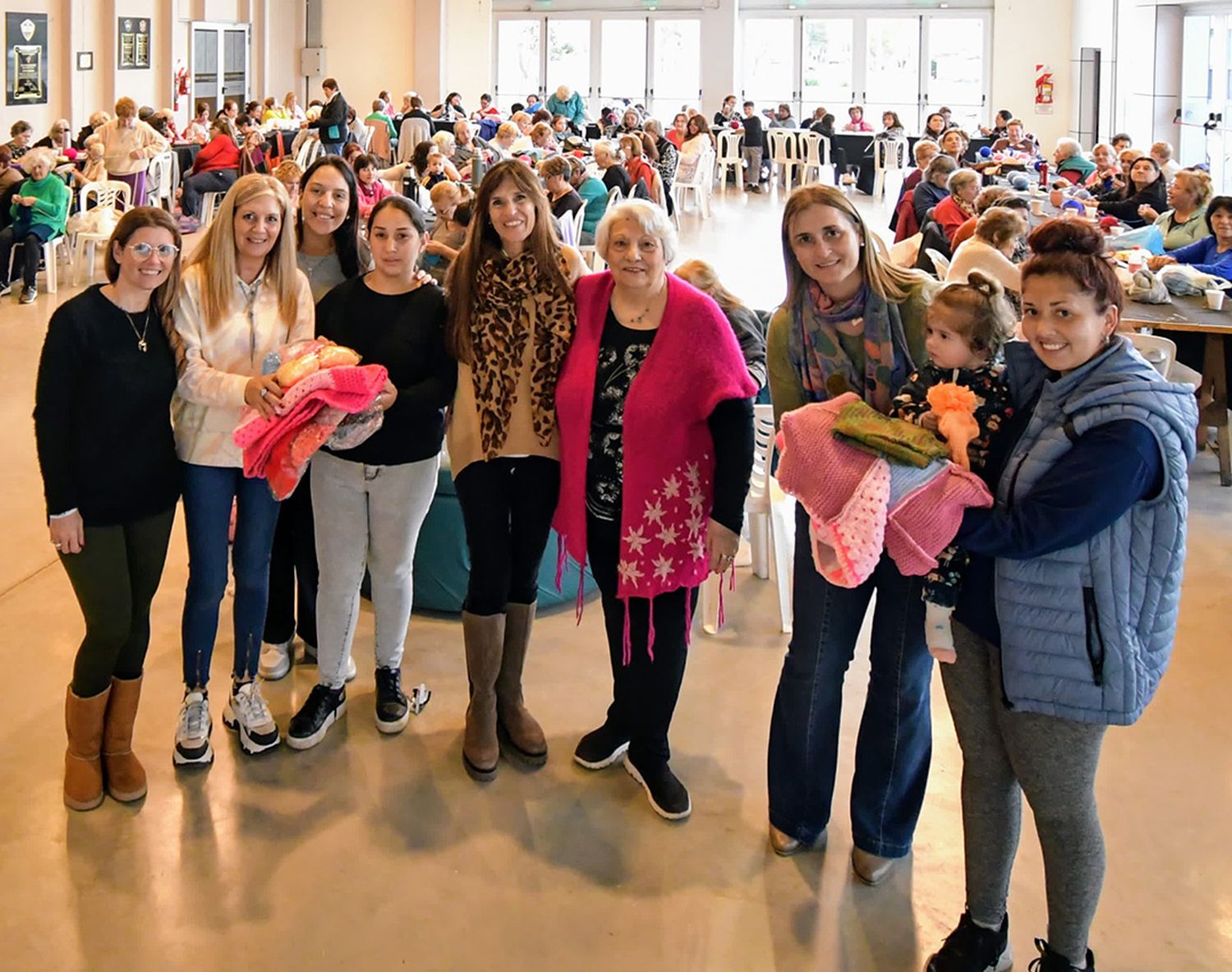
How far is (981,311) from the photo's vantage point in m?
2.19

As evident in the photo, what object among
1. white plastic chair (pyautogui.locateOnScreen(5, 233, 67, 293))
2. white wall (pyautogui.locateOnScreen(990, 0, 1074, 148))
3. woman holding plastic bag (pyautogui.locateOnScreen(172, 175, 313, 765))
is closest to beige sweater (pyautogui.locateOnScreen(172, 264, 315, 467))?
woman holding plastic bag (pyautogui.locateOnScreen(172, 175, 313, 765))

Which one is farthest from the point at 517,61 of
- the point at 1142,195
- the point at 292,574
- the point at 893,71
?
the point at 292,574

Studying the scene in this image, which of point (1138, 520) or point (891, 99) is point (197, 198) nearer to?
point (1138, 520)

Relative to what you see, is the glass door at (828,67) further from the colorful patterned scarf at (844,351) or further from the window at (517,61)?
the colorful patterned scarf at (844,351)

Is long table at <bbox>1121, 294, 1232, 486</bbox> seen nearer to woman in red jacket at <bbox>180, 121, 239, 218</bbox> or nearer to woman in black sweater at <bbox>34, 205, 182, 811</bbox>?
woman in black sweater at <bbox>34, 205, 182, 811</bbox>

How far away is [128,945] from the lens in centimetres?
245

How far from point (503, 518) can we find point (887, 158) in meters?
17.0

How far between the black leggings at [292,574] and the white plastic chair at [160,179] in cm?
921

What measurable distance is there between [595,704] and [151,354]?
1468mm

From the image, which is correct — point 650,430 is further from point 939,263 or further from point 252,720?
point 939,263

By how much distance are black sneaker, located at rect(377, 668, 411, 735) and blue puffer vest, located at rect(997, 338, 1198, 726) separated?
1725 mm

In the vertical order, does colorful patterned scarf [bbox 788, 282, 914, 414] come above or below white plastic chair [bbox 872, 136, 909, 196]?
below

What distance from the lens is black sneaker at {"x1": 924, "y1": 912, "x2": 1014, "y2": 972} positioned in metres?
2.32

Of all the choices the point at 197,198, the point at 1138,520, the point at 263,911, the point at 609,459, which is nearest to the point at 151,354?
the point at 609,459
